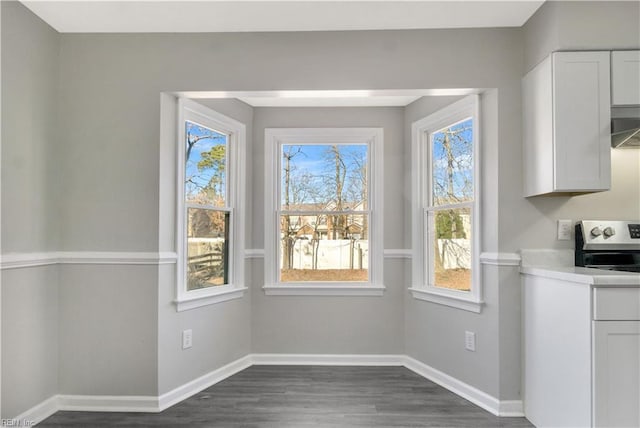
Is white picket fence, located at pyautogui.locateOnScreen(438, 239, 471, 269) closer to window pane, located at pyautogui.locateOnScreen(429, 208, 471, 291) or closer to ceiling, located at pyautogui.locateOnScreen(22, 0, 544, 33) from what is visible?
window pane, located at pyautogui.locateOnScreen(429, 208, 471, 291)

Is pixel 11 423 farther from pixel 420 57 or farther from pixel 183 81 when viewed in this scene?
pixel 420 57

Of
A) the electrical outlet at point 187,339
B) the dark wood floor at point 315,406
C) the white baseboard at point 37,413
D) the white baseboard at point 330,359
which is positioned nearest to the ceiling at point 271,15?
the electrical outlet at point 187,339

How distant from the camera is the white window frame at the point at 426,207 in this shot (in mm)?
2793

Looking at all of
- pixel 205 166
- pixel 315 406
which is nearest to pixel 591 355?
pixel 315 406

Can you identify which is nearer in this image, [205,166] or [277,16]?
[277,16]

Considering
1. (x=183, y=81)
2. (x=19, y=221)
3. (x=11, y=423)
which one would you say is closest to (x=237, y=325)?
(x=11, y=423)

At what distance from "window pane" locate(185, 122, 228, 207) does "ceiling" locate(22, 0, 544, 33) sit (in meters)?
0.75

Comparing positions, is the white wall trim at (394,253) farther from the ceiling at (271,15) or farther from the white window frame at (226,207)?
the ceiling at (271,15)

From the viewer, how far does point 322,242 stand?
364cm

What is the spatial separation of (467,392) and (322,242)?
1708mm

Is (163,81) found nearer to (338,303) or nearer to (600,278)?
(338,303)

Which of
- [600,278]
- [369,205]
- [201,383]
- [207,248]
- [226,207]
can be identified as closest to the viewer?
[600,278]

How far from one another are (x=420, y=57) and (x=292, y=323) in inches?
97.1

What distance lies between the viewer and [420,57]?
8.44ft
